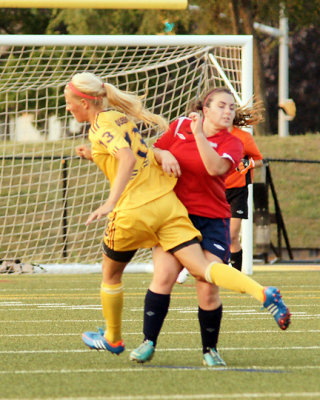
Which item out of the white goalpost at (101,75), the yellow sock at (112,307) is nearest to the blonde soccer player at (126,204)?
the yellow sock at (112,307)

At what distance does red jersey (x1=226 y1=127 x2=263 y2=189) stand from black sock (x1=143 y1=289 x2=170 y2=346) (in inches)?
153

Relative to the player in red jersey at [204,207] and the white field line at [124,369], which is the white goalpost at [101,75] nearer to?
the player in red jersey at [204,207]

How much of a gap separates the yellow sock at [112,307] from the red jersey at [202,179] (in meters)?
0.61

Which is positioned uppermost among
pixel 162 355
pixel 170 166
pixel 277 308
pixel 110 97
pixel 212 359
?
pixel 110 97

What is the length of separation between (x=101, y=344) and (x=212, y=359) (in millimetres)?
640

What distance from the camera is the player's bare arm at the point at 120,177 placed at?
4770 mm

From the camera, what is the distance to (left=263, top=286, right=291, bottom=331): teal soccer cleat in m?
4.57

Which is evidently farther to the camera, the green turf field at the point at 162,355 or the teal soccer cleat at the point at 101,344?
the teal soccer cleat at the point at 101,344

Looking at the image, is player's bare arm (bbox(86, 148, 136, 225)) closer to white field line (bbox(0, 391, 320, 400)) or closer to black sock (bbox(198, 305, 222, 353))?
black sock (bbox(198, 305, 222, 353))

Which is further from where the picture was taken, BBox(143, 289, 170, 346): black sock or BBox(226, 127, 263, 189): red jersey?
BBox(226, 127, 263, 189): red jersey

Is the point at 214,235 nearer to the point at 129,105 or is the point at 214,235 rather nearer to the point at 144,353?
the point at 144,353

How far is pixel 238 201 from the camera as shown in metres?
9.76

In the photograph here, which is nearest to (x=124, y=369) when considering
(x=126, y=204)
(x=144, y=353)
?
(x=144, y=353)

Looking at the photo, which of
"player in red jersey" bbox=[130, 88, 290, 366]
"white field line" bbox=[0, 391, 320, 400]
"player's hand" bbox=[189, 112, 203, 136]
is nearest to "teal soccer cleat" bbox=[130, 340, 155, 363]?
"player in red jersey" bbox=[130, 88, 290, 366]
